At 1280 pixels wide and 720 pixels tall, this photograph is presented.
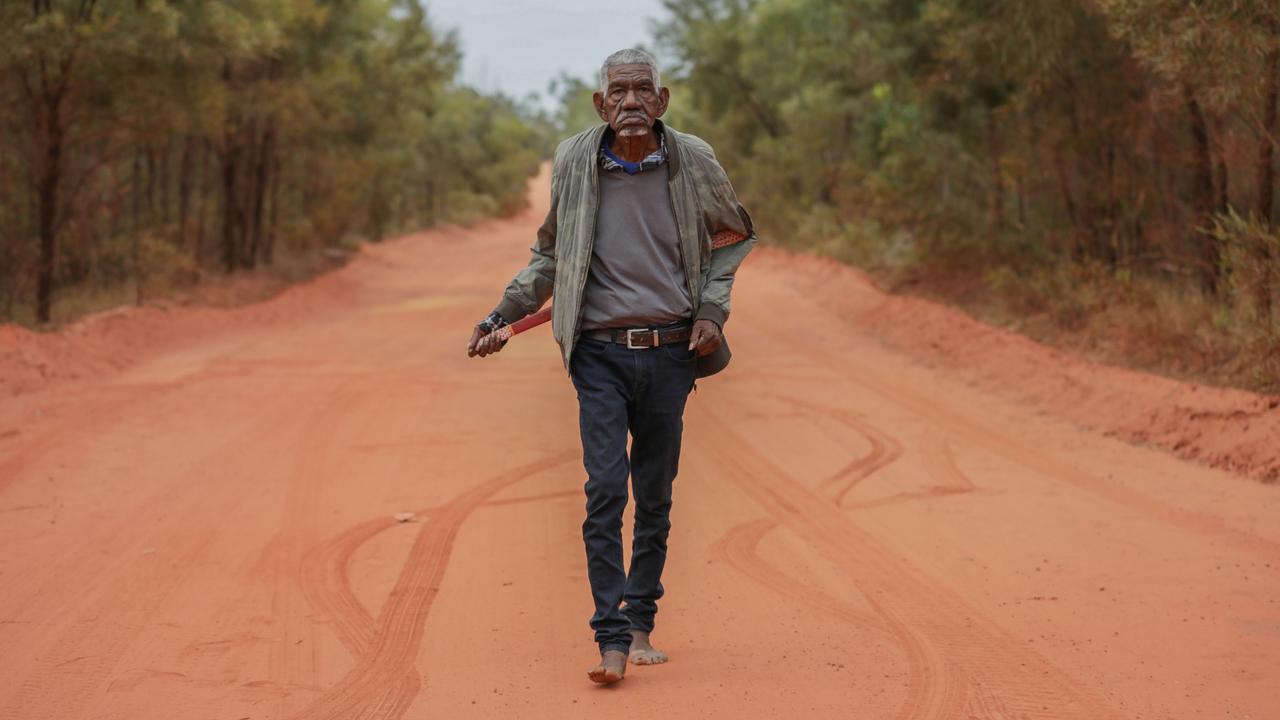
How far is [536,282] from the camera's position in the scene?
475 centimetres

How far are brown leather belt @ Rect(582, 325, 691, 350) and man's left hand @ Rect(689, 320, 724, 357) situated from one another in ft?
0.32

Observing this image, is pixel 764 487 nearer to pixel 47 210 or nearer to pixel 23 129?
pixel 47 210

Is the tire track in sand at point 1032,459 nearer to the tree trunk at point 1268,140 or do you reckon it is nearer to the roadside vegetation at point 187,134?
the tree trunk at point 1268,140

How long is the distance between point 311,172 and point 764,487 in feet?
74.4

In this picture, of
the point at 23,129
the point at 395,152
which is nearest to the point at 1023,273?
the point at 23,129

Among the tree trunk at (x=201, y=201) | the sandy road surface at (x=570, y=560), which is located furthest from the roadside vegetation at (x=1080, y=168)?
the tree trunk at (x=201, y=201)

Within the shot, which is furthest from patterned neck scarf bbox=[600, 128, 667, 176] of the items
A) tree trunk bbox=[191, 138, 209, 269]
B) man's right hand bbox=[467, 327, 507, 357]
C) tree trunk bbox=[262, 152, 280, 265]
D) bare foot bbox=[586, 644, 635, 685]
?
tree trunk bbox=[262, 152, 280, 265]

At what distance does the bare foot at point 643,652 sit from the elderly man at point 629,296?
15mm

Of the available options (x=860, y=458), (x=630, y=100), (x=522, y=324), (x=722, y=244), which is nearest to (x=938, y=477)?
(x=860, y=458)

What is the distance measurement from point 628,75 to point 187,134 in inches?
669

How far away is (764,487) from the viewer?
7.64 meters

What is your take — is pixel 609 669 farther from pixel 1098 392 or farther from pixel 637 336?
pixel 1098 392

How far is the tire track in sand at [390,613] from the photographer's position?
425 centimetres

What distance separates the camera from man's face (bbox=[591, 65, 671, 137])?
14.3ft
